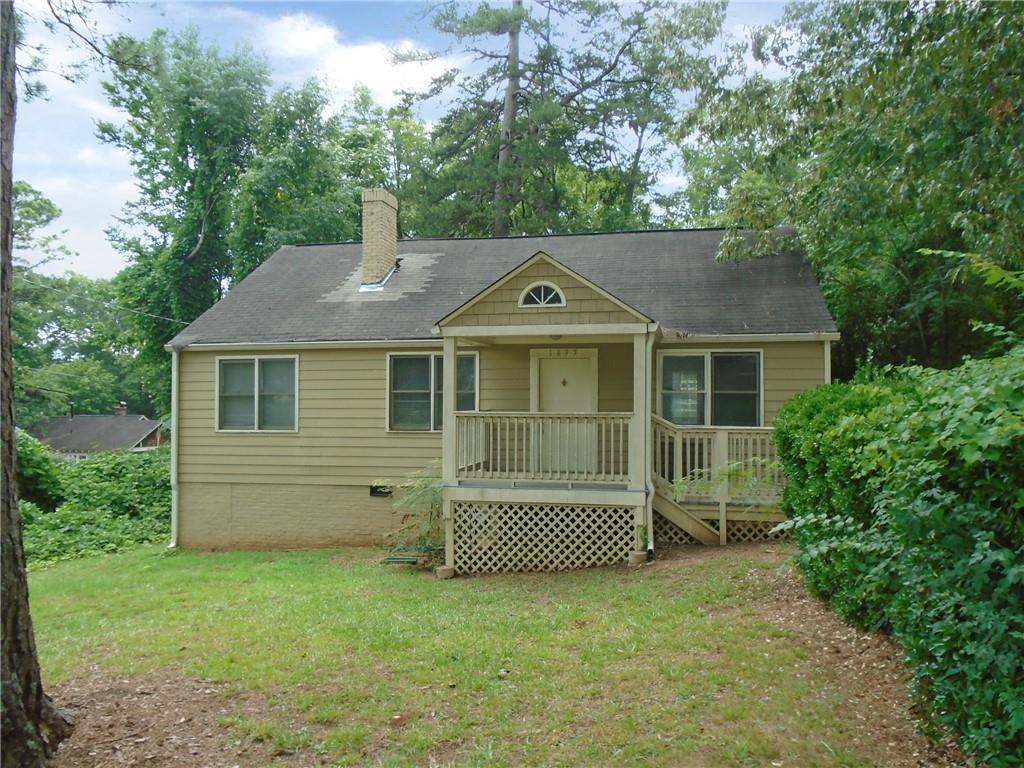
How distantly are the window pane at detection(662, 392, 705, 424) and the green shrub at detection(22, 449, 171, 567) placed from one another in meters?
11.2

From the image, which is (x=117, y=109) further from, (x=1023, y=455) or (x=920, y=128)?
(x=1023, y=455)

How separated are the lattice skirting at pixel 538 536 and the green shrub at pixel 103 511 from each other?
8.95 m

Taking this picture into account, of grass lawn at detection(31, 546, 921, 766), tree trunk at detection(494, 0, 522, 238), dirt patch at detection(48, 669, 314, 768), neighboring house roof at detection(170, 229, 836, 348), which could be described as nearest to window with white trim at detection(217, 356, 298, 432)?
neighboring house roof at detection(170, 229, 836, 348)

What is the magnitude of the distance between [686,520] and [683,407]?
1.96 metres

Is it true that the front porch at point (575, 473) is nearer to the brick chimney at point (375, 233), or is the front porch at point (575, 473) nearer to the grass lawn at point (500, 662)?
the grass lawn at point (500, 662)

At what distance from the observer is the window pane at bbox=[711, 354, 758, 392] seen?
11.0 metres

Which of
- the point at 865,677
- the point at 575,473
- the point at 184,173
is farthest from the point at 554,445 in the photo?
the point at 184,173

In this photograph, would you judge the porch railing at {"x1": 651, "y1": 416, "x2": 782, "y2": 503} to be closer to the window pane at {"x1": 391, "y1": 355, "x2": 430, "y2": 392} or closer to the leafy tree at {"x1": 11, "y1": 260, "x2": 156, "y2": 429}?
the window pane at {"x1": 391, "y1": 355, "x2": 430, "y2": 392}

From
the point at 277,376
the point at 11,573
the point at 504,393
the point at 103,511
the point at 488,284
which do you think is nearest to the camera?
the point at 11,573

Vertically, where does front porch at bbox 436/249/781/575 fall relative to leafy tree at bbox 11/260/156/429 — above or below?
below

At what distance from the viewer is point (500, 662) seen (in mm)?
5570

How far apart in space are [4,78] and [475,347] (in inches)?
306

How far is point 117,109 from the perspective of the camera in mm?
26469

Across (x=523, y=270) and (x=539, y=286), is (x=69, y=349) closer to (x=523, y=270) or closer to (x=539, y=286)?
(x=523, y=270)
